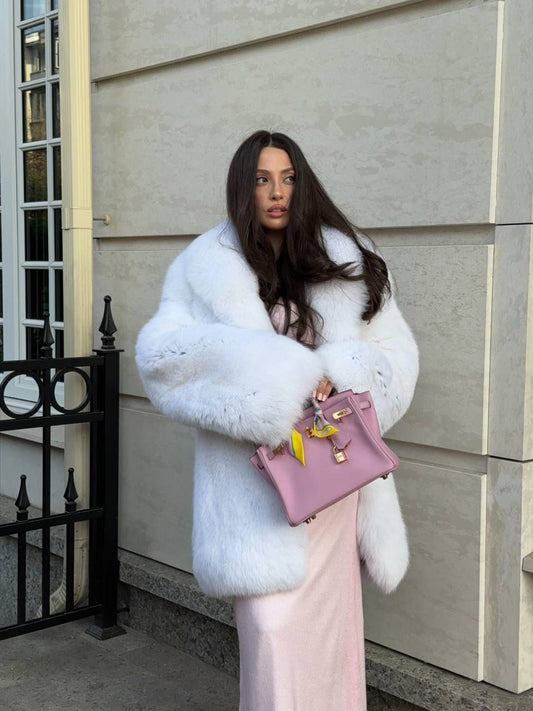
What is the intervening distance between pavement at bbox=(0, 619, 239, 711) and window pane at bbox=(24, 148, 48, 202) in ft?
8.33

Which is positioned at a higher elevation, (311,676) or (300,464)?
(300,464)

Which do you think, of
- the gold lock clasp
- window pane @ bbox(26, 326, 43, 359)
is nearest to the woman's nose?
the gold lock clasp

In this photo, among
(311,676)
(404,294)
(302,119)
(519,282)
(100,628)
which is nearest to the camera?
→ (311,676)

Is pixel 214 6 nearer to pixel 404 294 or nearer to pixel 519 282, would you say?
pixel 404 294

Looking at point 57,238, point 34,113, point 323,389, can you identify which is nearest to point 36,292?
point 57,238

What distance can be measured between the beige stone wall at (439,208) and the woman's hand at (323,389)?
70 cm

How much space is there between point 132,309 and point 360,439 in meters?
2.36

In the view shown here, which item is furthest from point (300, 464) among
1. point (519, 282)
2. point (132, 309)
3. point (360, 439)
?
point (132, 309)

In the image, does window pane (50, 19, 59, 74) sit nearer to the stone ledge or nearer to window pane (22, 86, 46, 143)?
window pane (22, 86, 46, 143)

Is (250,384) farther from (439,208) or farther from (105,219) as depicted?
(105,219)

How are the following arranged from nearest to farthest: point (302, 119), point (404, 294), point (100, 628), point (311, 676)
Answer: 1. point (311, 676)
2. point (404, 294)
3. point (302, 119)
4. point (100, 628)

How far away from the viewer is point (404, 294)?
349 cm

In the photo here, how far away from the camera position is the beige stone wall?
3146 millimetres

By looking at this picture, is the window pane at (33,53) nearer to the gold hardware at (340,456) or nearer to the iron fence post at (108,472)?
the iron fence post at (108,472)
